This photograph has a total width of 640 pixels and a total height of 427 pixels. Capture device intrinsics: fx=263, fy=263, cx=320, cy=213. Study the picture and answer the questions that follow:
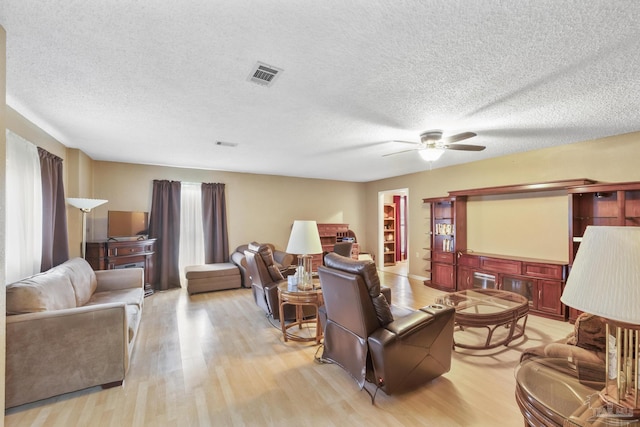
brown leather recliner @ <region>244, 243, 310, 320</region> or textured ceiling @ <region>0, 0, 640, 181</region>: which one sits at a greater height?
textured ceiling @ <region>0, 0, 640, 181</region>

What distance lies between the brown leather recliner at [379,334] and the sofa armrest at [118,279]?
318 cm

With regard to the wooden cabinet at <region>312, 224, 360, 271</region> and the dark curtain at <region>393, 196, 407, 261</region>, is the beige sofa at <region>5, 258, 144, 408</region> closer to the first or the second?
the wooden cabinet at <region>312, 224, 360, 271</region>

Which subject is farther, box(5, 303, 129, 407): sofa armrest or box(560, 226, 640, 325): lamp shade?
box(5, 303, 129, 407): sofa armrest

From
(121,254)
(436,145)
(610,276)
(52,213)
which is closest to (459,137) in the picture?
(436,145)

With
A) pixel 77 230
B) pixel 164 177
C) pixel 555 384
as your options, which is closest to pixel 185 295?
pixel 77 230

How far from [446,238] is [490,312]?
2.69 meters

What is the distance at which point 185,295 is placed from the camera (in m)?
5.02

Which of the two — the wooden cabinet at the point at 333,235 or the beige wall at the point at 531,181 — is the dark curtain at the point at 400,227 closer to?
the wooden cabinet at the point at 333,235

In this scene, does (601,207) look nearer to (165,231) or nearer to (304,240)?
(304,240)

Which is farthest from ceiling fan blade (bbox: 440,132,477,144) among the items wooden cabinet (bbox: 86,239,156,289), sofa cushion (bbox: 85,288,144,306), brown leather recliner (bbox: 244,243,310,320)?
wooden cabinet (bbox: 86,239,156,289)

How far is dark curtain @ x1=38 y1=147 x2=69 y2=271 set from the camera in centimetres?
316

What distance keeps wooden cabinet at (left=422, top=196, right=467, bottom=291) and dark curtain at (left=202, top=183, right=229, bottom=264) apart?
179 inches

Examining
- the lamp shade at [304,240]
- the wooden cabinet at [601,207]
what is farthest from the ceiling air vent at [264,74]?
the wooden cabinet at [601,207]

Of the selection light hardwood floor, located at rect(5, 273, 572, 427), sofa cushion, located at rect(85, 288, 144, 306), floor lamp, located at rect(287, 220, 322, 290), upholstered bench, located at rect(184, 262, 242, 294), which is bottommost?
light hardwood floor, located at rect(5, 273, 572, 427)
